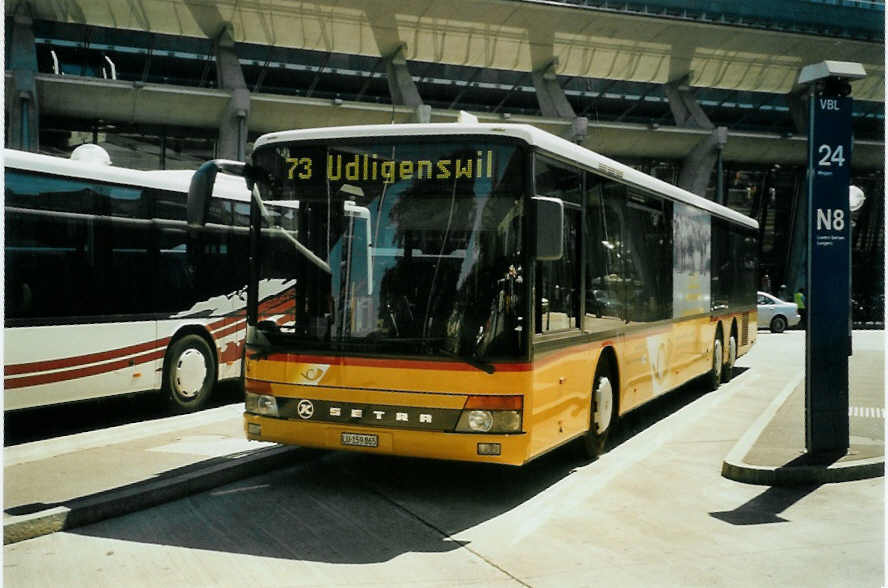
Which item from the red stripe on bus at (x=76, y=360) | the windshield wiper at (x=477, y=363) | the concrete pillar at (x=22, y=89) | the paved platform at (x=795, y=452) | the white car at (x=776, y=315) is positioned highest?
the concrete pillar at (x=22, y=89)

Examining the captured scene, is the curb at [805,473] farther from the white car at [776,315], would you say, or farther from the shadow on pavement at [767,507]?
the white car at [776,315]

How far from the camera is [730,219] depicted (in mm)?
15867

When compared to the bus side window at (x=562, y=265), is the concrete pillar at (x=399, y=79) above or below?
above

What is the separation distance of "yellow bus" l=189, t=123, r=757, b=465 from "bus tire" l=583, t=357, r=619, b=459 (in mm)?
706

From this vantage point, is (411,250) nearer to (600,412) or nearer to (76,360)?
(600,412)

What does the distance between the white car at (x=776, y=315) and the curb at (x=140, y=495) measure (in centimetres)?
2784

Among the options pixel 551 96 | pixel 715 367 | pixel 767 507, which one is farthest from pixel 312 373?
pixel 551 96

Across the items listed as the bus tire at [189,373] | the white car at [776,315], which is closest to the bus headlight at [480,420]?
the bus tire at [189,373]

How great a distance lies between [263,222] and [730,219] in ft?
35.0

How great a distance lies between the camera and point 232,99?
2894cm

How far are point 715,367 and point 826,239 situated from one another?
6.92m

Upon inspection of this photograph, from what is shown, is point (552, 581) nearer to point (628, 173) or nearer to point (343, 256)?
point (343, 256)

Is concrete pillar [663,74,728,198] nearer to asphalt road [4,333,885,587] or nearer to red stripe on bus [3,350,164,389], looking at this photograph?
red stripe on bus [3,350,164,389]

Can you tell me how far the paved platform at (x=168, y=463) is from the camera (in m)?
6.37
